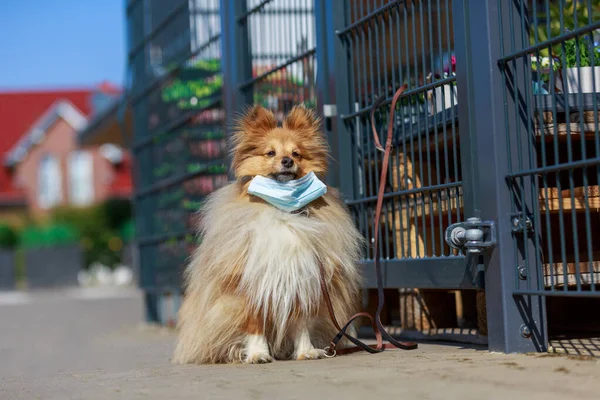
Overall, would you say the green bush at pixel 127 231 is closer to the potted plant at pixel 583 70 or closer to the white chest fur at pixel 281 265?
the potted plant at pixel 583 70

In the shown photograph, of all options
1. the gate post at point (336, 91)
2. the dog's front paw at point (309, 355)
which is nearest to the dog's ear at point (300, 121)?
the gate post at point (336, 91)

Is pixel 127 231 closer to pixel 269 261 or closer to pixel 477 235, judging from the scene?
pixel 269 261

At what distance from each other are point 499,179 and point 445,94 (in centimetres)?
87

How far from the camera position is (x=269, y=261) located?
499 centimetres

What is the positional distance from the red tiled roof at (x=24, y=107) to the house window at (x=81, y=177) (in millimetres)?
2578

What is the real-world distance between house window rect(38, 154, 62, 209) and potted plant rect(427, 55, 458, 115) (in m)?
40.2

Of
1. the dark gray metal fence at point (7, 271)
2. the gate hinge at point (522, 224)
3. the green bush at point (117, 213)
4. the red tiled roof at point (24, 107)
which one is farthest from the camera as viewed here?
the red tiled roof at point (24, 107)

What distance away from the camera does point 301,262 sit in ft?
16.5

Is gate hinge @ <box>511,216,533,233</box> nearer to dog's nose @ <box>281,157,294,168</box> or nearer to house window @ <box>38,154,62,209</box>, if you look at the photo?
dog's nose @ <box>281,157,294,168</box>

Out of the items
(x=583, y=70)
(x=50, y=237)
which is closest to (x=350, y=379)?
(x=583, y=70)

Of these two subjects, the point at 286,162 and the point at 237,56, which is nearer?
the point at 286,162

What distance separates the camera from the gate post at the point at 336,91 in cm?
634

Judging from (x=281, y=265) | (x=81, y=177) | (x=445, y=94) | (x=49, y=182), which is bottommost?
(x=281, y=265)

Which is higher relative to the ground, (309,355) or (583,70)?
(583,70)
